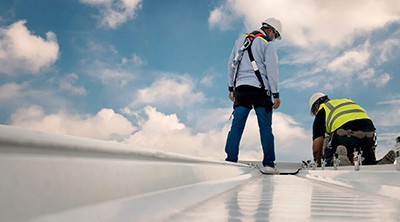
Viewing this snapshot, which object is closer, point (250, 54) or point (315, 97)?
point (250, 54)

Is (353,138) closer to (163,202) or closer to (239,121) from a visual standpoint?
(239,121)

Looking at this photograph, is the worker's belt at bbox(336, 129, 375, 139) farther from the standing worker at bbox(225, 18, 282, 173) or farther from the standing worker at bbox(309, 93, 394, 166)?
the standing worker at bbox(225, 18, 282, 173)

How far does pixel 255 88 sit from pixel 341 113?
1.07 m

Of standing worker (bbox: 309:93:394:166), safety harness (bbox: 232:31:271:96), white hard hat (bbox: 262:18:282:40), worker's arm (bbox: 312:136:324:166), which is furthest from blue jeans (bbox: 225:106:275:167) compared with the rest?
worker's arm (bbox: 312:136:324:166)

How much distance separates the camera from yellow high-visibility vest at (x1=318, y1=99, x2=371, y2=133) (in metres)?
4.30

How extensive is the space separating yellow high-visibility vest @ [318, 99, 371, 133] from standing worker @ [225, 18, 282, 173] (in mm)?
803

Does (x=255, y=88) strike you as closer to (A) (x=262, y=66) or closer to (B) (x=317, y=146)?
(A) (x=262, y=66)

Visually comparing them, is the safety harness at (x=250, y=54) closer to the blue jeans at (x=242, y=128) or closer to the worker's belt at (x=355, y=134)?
the blue jeans at (x=242, y=128)

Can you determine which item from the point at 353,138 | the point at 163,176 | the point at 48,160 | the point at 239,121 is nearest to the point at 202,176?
the point at 163,176

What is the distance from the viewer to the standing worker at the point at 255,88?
12.7 feet

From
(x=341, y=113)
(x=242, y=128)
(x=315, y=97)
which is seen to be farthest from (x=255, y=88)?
(x=315, y=97)

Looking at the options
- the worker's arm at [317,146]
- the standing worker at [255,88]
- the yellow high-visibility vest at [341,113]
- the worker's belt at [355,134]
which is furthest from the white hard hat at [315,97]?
the standing worker at [255,88]

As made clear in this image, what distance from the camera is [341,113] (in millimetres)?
4340

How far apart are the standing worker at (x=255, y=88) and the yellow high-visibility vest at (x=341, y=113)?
0.80 m
